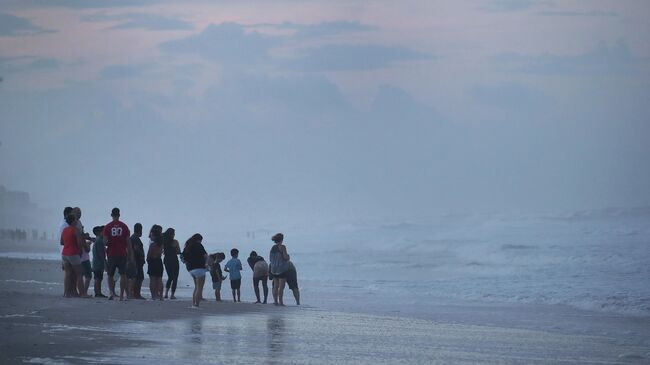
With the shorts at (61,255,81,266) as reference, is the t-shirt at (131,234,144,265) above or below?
above

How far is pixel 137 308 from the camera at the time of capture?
16.5 metres

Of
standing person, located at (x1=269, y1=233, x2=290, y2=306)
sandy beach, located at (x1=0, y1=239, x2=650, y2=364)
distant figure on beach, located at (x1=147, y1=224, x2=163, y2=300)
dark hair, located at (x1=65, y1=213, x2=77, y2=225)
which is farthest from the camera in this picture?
standing person, located at (x1=269, y1=233, x2=290, y2=306)

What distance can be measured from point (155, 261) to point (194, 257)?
183 centimetres

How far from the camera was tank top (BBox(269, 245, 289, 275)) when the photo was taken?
1997 centimetres

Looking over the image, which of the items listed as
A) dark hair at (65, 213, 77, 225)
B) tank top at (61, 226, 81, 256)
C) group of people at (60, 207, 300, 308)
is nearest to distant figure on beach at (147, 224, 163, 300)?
group of people at (60, 207, 300, 308)

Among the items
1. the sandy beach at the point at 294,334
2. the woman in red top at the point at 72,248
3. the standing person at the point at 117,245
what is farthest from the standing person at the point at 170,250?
the woman in red top at the point at 72,248

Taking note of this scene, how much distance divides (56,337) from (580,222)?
65086 millimetres

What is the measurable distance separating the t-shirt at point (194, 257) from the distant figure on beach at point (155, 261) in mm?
1583

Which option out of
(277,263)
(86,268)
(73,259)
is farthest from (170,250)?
(277,263)

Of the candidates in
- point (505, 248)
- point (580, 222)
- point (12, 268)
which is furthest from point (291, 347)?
point (580, 222)

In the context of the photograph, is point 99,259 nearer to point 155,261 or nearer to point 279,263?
point 155,261

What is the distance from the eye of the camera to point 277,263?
2006cm

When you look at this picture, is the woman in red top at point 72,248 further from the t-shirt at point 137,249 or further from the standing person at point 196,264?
the standing person at point 196,264

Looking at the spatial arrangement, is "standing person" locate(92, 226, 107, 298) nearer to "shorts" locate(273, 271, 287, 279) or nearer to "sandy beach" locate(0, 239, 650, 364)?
"sandy beach" locate(0, 239, 650, 364)
